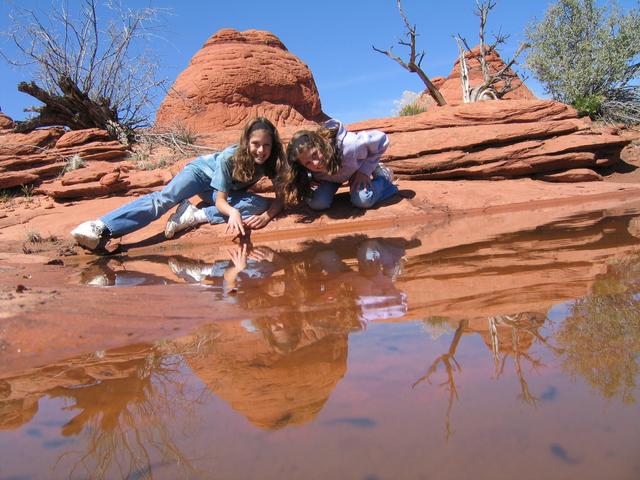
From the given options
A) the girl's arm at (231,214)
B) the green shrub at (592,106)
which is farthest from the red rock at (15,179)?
the green shrub at (592,106)

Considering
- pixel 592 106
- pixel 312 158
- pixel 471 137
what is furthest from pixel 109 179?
pixel 592 106

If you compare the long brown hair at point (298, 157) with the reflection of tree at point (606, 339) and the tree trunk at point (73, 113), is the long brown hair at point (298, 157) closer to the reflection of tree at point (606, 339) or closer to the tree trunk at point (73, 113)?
Result: the reflection of tree at point (606, 339)

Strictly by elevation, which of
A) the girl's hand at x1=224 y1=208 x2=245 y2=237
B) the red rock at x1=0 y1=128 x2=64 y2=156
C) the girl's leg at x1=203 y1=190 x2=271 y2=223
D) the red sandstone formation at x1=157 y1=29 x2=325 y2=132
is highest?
the red sandstone formation at x1=157 y1=29 x2=325 y2=132

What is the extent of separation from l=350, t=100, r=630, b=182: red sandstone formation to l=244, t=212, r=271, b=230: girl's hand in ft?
9.32

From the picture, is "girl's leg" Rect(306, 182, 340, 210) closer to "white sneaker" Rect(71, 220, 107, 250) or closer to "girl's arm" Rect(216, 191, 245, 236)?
"girl's arm" Rect(216, 191, 245, 236)

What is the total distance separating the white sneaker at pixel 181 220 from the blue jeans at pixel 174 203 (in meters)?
0.11

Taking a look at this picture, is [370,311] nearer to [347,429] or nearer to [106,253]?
[347,429]

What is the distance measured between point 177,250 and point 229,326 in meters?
4.18

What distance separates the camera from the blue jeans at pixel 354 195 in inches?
258

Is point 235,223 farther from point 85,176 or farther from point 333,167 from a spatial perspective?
point 85,176

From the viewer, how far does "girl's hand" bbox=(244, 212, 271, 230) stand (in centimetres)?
628

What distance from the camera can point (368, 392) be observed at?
1.37 metres

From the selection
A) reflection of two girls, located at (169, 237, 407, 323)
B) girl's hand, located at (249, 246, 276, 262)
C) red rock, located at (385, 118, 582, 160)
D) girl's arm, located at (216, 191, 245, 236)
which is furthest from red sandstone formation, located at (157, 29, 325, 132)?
reflection of two girls, located at (169, 237, 407, 323)

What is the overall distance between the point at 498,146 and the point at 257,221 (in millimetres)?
4382
